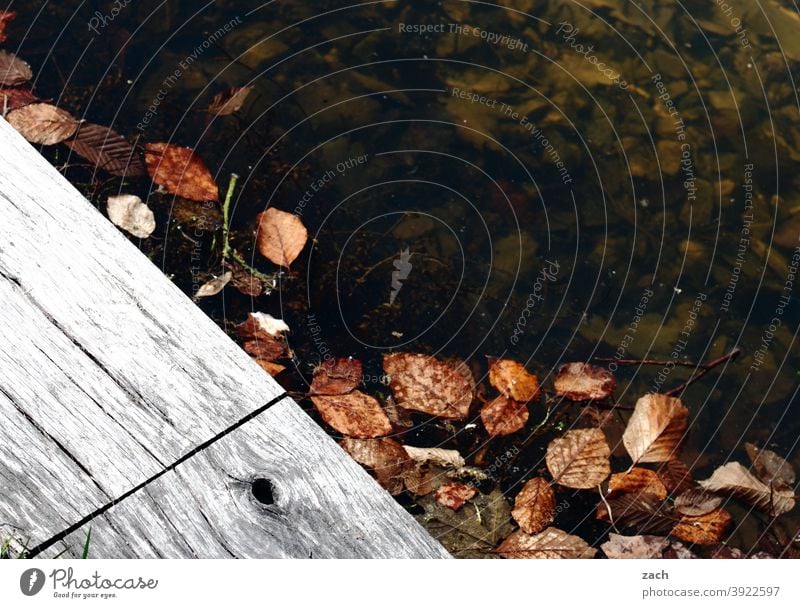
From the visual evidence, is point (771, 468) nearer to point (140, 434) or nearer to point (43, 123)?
point (140, 434)

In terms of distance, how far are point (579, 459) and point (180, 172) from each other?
1.21m

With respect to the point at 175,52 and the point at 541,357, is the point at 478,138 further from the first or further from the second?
the point at 175,52

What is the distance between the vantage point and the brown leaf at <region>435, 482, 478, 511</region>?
1.93 meters

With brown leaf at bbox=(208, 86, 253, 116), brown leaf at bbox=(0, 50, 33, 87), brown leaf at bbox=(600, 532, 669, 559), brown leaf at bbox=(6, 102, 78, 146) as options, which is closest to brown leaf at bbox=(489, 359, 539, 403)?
brown leaf at bbox=(600, 532, 669, 559)

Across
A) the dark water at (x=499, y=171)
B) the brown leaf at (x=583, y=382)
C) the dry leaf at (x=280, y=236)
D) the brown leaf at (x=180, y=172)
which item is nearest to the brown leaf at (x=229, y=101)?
the dark water at (x=499, y=171)

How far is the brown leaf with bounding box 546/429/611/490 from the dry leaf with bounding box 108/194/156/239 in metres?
1.11

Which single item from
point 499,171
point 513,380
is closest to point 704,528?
point 513,380

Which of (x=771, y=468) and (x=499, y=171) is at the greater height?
(x=499, y=171)

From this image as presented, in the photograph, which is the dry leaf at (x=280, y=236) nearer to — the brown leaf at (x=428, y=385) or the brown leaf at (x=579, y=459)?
the brown leaf at (x=428, y=385)

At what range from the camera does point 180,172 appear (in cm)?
223

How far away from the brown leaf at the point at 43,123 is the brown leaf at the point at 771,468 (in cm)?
186

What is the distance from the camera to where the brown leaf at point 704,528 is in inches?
77.5

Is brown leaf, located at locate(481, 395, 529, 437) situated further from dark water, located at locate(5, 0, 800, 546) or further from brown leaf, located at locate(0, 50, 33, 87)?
brown leaf, located at locate(0, 50, 33, 87)
